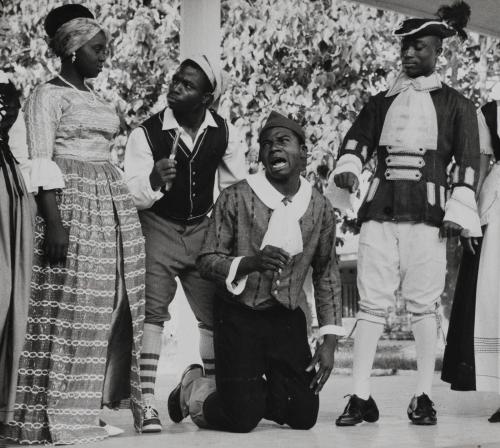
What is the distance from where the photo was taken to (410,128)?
214 inches

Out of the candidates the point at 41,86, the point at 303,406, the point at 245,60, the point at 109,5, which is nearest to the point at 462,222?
the point at 303,406

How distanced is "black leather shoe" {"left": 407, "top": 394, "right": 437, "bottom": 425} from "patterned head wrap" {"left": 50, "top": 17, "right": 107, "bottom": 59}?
252 cm

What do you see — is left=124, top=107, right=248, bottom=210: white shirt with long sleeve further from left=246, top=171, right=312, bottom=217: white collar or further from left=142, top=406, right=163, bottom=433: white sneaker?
left=142, top=406, right=163, bottom=433: white sneaker

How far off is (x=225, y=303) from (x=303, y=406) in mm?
649

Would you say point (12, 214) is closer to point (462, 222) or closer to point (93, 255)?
point (93, 255)

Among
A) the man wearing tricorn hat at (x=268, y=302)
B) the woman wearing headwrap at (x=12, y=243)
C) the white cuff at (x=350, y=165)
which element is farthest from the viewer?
the white cuff at (x=350, y=165)

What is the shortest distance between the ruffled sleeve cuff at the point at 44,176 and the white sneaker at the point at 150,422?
119 centimetres

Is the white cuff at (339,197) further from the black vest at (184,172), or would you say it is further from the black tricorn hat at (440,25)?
the black tricorn hat at (440,25)

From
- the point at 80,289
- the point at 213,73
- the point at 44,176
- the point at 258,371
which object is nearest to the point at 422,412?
the point at 258,371

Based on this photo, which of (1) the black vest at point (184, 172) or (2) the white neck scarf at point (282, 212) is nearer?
(2) the white neck scarf at point (282, 212)

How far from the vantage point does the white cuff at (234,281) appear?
190 inches

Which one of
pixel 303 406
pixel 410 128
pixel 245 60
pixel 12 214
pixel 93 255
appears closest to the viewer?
pixel 12 214

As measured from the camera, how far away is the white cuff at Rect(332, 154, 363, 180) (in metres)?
5.48

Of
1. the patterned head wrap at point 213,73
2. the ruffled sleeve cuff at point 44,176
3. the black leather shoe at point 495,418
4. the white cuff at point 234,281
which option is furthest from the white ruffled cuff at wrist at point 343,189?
the ruffled sleeve cuff at point 44,176
